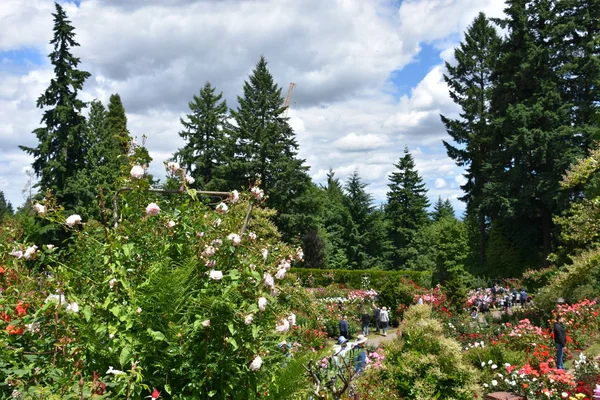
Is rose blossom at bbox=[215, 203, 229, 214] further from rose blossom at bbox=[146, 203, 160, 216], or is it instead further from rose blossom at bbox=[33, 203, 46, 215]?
rose blossom at bbox=[33, 203, 46, 215]

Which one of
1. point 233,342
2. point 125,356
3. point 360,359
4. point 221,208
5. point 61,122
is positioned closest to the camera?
point 125,356

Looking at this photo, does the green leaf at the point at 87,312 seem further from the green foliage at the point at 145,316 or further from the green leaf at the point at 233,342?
the green leaf at the point at 233,342

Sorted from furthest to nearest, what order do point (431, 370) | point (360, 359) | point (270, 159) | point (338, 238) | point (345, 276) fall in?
point (338, 238) → point (270, 159) → point (345, 276) → point (360, 359) → point (431, 370)

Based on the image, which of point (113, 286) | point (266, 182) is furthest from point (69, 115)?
point (113, 286)

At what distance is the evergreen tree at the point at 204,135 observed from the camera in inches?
1442

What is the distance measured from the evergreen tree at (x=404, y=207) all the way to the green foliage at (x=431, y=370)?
1311 inches

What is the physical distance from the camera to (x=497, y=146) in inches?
1143

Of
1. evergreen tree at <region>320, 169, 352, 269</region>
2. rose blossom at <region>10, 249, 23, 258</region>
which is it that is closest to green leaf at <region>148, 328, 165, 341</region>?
rose blossom at <region>10, 249, 23, 258</region>

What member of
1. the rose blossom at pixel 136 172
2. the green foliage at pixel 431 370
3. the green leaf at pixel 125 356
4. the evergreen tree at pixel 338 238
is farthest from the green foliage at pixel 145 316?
the evergreen tree at pixel 338 238

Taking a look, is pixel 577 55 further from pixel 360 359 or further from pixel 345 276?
pixel 360 359

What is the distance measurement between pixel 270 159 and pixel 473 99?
14.9 metres

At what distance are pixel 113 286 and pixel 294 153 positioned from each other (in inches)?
1298

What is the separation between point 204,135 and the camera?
123ft

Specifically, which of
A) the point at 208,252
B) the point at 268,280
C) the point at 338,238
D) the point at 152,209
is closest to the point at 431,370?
the point at 268,280
